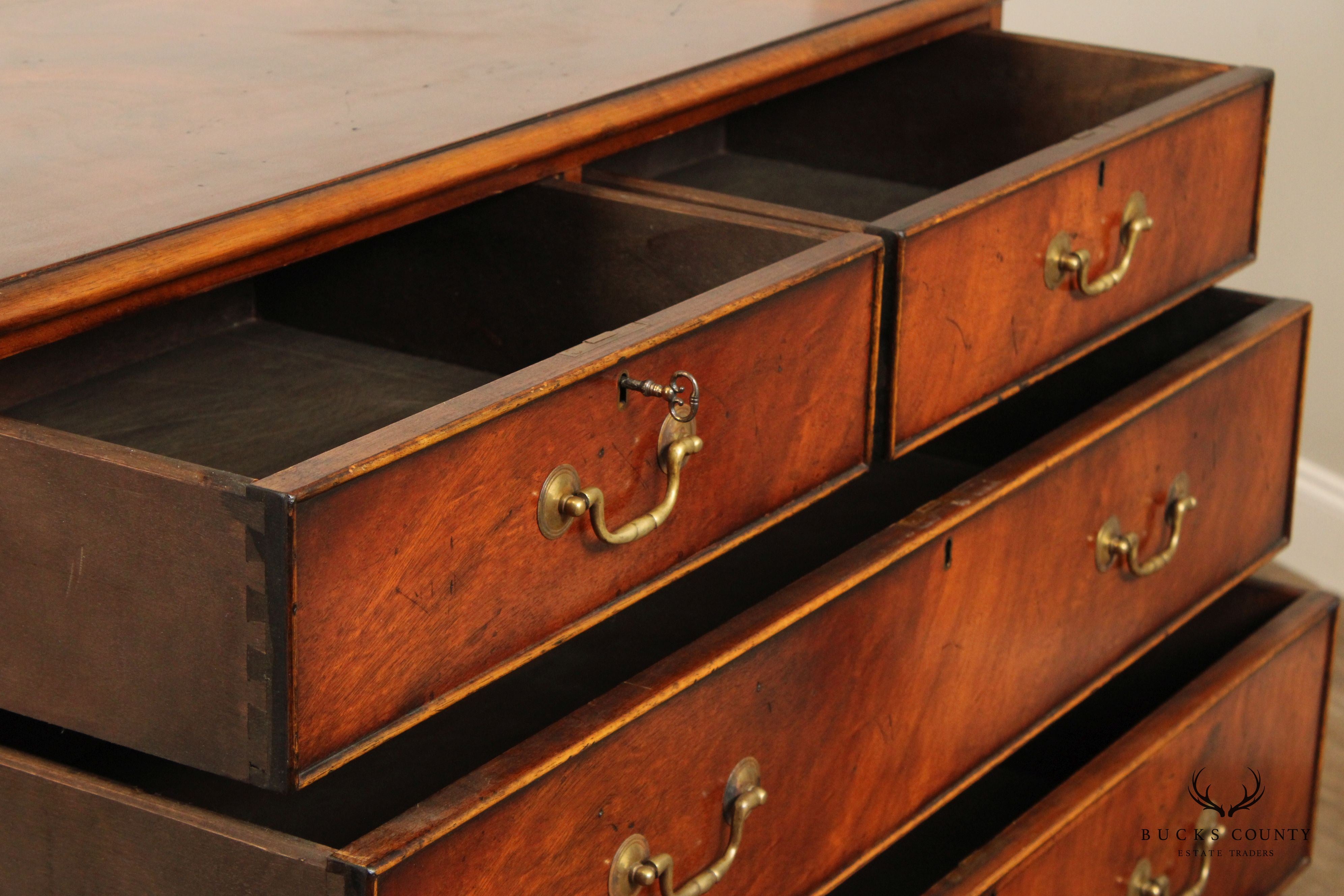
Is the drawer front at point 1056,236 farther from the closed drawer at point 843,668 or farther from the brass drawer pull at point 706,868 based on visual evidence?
the brass drawer pull at point 706,868

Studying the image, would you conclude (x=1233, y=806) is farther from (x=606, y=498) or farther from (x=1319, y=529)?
(x=1319, y=529)

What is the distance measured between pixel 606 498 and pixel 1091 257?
47cm

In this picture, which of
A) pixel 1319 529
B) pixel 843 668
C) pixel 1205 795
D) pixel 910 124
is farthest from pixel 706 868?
pixel 1319 529

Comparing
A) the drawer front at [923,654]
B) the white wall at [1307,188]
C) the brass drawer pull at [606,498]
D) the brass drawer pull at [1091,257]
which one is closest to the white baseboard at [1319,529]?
the white wall at [1307,188]

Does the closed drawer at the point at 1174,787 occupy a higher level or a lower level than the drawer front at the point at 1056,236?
lower

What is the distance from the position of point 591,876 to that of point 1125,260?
1.84ft

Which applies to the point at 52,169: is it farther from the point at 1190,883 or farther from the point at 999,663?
the point at 1190,883

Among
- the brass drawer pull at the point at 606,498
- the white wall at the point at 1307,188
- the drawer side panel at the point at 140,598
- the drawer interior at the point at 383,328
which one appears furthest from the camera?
the white wall at the point at 1307,188

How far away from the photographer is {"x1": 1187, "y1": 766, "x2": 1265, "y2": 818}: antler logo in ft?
4.23

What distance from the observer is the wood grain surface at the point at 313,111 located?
0.71 meters

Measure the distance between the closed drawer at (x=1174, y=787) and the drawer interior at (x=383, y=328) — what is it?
0.42 m

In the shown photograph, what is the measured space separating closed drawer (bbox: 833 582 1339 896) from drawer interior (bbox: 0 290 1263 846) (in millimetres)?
37

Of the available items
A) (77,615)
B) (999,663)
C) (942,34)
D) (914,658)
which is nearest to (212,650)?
(77,615)

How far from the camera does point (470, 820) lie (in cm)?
70
